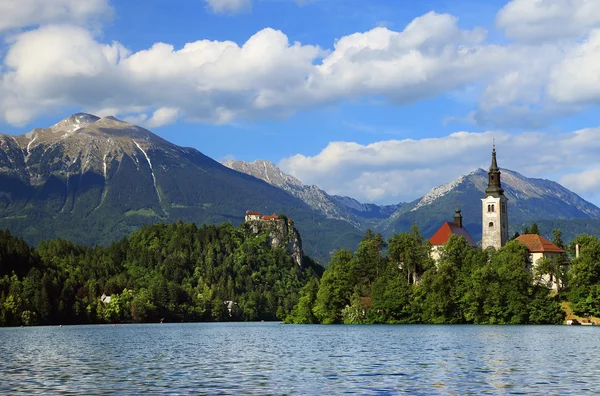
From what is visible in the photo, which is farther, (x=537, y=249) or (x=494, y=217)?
(x=494, y=217)

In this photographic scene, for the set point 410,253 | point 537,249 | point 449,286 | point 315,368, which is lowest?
point 315,368

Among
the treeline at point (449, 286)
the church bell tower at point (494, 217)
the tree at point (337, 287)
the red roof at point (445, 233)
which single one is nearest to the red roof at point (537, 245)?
the treeline at point (449, 286)

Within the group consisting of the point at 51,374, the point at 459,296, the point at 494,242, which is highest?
the point at 494,242

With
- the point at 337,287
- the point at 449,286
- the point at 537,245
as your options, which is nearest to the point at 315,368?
the point at 449,286


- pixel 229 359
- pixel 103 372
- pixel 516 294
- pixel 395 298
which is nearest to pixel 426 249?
pixel 395 298

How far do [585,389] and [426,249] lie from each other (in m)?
116

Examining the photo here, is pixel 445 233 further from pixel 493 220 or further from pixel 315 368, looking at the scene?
pixel 315 368

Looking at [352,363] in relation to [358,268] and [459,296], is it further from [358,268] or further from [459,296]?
[358,268]

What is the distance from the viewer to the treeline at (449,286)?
140750 millimetres

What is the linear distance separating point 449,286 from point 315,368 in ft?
304

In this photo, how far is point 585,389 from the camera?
4306 centimetres

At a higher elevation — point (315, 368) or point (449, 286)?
point (449, 286)

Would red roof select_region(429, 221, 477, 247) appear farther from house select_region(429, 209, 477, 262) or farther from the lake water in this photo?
the lake water

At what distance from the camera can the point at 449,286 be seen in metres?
146
